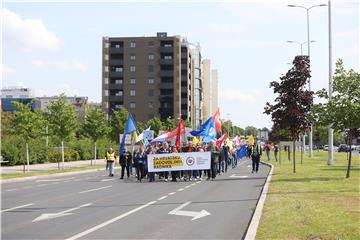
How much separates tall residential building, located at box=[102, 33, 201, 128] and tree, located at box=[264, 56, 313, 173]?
331ft

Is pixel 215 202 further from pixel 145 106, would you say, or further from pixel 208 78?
pixel 208 78

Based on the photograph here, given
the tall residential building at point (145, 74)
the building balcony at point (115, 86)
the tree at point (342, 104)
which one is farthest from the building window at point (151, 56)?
the tree at point (342, 104)

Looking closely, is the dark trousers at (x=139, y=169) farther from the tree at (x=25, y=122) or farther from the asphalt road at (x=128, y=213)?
the tree at (x=25, y=122)

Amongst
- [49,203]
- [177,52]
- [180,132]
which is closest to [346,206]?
[49,203]

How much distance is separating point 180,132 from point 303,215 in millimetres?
19196

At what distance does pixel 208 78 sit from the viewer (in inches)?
7751

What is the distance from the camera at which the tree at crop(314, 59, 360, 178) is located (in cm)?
2427

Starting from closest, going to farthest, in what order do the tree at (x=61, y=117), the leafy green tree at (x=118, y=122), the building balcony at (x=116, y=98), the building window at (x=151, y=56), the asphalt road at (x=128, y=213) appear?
the asphalt road at (x=128, y=213) → the tree at (x=61, y=117) → the leafy green tree at (x=118, y=122) → the building window at (x=151, y=56) → the building balcony at (x=116, y=98)

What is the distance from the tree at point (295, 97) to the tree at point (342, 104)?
14.7ft

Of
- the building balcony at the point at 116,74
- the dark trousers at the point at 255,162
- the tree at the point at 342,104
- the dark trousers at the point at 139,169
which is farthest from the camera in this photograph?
the building balcony at the point at 116,74

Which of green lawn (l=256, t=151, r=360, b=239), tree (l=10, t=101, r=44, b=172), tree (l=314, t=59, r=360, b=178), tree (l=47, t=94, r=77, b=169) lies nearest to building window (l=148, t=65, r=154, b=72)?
tree (l=47, t=94, r=77, b=169)

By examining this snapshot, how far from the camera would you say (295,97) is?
30.1 meters

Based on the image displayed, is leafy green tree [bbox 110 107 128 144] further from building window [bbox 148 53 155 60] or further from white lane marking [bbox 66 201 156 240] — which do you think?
building window [bbox 148 53 155 60]

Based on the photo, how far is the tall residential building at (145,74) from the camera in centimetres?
13200
